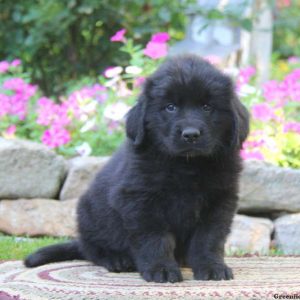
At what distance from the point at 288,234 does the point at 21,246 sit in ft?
6.64

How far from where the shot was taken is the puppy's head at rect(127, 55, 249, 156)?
11.1 ft

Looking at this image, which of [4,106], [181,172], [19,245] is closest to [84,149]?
[4,106]

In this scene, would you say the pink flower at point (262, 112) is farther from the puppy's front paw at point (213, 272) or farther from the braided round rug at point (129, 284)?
the puppy's front paw at point (213, 272)

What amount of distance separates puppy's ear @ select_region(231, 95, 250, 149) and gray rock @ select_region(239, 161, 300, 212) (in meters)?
1.66

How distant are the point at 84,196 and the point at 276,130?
236 cm

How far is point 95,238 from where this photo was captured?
4000 mm

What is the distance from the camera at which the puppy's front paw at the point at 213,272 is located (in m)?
3.39

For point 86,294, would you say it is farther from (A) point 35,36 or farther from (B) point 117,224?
(A) point 35,36

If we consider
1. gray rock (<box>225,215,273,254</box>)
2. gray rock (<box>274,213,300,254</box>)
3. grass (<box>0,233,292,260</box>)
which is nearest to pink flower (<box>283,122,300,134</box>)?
gray rock (<box>274,213,300,254</box>)

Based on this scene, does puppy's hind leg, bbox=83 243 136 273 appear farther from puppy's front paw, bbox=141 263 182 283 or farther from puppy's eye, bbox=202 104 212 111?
puppy's eye, bbox=202 104 212 111

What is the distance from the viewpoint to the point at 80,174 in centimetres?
557

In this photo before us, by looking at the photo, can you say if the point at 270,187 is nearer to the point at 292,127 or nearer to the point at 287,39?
the point at 292,127

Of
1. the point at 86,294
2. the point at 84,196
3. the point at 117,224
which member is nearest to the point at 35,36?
the point at 84,196

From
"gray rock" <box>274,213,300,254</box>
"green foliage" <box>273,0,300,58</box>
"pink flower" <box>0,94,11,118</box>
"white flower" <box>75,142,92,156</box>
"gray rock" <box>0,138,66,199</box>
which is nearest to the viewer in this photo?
"gray rock" <box>274,213,300,254</box>
